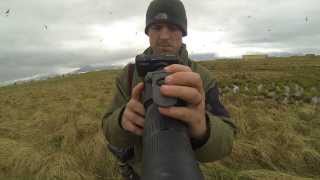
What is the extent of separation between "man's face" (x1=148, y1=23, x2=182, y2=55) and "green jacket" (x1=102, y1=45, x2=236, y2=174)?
0.10 metres

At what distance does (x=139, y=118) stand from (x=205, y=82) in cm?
113

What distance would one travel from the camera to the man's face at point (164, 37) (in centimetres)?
261

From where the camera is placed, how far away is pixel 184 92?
146 centimetres

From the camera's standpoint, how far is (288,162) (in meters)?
9.07

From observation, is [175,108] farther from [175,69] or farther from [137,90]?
[137,90]

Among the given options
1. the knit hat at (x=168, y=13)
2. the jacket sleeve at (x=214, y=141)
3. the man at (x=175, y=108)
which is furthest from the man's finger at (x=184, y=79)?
the knit hat at (x=168, y=13)

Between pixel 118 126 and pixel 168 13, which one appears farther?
pixel 168 13

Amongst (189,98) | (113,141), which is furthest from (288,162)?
(189,98)

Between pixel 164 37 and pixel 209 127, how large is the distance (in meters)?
0.90

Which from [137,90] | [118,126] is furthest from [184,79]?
[118,126]

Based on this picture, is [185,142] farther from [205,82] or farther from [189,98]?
[205,82]

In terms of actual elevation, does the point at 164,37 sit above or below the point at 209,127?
above

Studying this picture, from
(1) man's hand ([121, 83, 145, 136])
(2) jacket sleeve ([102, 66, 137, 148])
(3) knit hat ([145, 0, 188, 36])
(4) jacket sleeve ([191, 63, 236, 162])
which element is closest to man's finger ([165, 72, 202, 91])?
(1) man's hand ([121, 83, 145, 136])

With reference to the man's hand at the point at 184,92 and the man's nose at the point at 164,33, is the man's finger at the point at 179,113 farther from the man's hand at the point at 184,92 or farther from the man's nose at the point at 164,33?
the man's nose at the point at 164,33
